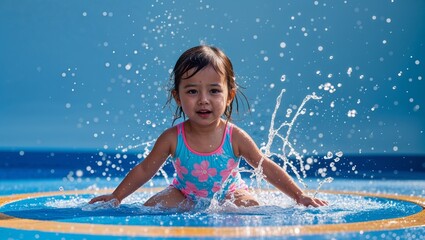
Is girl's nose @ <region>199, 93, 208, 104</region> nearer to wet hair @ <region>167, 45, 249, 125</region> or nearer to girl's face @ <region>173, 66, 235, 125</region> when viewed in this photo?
girl's face @ <region>173, 66, 235, 125</region>

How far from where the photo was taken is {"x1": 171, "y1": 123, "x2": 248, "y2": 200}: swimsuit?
3.99m

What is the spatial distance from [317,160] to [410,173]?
1.65 metres

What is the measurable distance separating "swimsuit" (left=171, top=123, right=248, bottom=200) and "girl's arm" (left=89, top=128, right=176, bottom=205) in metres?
0.05

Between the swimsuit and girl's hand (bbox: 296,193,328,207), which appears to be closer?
girl's hand (bbox: 296,193,328,207)

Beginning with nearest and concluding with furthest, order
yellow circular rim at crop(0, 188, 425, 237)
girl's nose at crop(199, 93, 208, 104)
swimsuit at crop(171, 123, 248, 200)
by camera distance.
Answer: yellow circular rim at crop(0, 188, 425, 237) → girl's nose at crop(199, 93, 208, 104) → swimsuit at crop(171, 123, 248, 200)

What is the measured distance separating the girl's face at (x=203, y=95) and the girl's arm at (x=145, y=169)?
228mm

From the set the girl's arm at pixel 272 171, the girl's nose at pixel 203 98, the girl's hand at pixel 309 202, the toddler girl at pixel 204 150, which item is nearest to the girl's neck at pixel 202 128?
the toddler girl at pixel 204 150

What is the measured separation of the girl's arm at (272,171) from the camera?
386 cm

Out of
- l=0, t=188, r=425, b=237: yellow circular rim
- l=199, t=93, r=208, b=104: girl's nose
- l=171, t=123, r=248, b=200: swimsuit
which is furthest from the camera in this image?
l=171, t=123, r=248, b=200: swimsuit

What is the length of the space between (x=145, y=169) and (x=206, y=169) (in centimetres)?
30

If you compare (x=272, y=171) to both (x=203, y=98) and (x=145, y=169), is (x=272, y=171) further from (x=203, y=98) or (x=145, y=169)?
(x=145, y=169)

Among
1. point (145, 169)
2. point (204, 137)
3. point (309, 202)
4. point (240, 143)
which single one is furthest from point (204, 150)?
point (309, 202)

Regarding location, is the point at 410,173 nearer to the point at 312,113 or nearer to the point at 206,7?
the point at 312,113

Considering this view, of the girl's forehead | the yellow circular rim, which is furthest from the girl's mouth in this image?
the yellow circular rim
